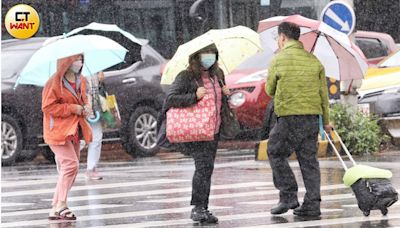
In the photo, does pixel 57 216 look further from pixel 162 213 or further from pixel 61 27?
pixel 61 27

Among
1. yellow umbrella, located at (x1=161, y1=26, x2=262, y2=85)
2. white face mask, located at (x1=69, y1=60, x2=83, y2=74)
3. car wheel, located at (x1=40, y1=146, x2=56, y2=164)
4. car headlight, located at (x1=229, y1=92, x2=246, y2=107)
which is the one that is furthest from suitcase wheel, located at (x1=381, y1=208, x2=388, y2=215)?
car wheel, located at (x1=40, y1=146, x2=56, y2=164)

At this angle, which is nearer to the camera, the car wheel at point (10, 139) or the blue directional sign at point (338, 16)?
the blue directional sign at point (338, 16)

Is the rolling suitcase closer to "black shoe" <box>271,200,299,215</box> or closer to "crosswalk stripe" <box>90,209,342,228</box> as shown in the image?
"black shoe" <box>271,200,299,215</box>

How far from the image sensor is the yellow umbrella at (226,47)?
11680 millimetres

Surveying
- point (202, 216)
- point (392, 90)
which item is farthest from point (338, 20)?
point (202, 216)

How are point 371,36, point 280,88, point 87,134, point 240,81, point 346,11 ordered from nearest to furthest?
point 280,88
point 87,134
point 346,11
point 240,81
point 371,36

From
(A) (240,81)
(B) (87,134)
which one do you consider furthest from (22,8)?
(B) (87,134)

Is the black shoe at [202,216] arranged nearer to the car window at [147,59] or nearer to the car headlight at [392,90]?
the car headlight at [392,90]

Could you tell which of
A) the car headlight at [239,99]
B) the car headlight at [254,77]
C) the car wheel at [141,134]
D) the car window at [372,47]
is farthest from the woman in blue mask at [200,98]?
the car window at [372,47]

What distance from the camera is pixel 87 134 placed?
A: 12.4 metres

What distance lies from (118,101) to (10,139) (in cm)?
209

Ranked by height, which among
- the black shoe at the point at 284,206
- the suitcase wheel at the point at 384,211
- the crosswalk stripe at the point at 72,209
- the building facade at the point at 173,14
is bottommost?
the crosswalk stripe at the point at 72,209

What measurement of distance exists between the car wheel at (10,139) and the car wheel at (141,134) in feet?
7.25

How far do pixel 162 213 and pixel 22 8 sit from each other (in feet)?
40.0
